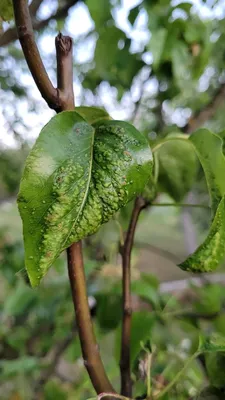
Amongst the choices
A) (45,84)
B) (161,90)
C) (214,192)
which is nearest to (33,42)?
(45,84)

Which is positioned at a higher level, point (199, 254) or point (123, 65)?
point (123, 65)

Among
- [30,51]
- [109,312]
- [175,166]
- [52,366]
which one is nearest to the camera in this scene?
[30,51]

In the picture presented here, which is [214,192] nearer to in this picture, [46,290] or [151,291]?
[151,291]

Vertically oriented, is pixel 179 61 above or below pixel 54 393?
above

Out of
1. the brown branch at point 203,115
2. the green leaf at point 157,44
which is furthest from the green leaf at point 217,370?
the brown branch at point 203,115

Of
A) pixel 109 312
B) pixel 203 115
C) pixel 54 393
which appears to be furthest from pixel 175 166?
pixel 203 115

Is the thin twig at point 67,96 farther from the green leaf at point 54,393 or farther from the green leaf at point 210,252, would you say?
the green leaf at point 54,393

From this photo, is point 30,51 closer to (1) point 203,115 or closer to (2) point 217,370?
(2) point 217,370
